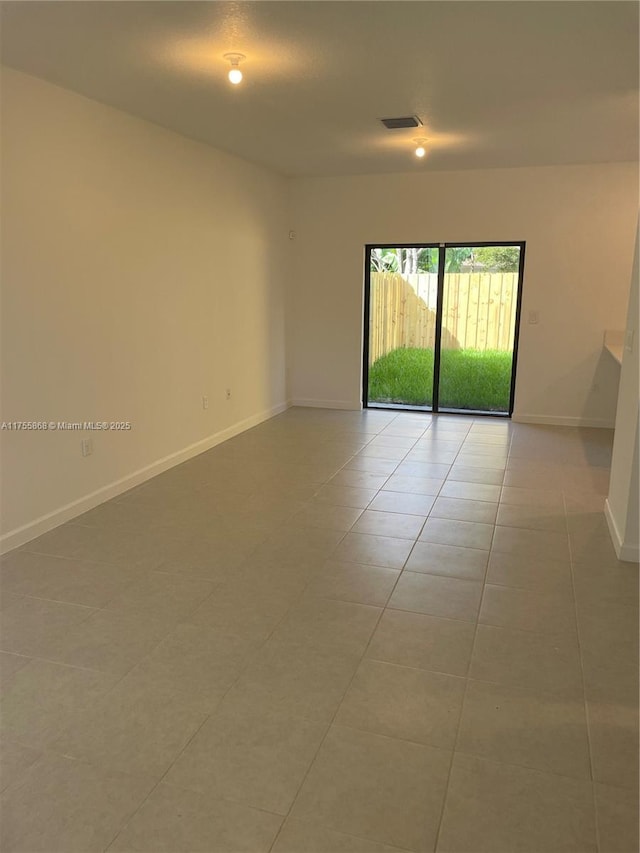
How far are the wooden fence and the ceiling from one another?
6.47 ft

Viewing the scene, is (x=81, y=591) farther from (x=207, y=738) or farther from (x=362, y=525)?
(x=362, y=525)

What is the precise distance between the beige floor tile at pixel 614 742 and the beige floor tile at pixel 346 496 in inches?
82.7

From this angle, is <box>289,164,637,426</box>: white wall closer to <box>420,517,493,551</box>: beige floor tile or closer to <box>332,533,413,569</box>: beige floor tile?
<box>420,517,493,551</box>: beige floor tile

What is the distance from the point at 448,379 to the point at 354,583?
4.50 meters

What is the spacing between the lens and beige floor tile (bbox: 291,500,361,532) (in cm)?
375

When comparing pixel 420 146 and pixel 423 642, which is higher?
pixel 420 146

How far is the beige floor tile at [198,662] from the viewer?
225 centimetres

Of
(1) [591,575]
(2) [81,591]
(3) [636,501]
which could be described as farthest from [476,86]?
(2) [81,591]

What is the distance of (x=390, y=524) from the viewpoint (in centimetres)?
376

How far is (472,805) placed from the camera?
1739mm

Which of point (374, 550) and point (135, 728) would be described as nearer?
point (135, 728)

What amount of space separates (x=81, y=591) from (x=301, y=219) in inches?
206

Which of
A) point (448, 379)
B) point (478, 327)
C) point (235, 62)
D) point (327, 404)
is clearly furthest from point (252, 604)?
point (478, 327)

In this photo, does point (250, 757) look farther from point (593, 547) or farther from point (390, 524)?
point (593, 547)
